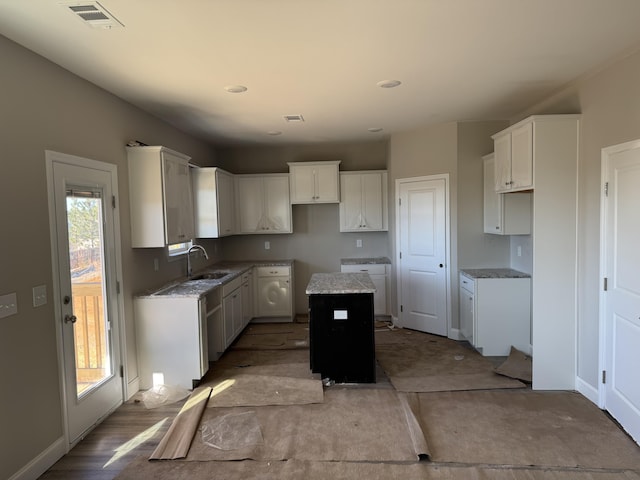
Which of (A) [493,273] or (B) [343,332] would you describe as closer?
(B) [343,332]

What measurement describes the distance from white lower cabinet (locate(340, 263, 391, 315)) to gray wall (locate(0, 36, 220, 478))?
3757mm

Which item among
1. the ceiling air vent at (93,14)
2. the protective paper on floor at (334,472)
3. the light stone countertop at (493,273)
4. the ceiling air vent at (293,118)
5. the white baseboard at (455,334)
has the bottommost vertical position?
the protective paper on floor at (334,472)

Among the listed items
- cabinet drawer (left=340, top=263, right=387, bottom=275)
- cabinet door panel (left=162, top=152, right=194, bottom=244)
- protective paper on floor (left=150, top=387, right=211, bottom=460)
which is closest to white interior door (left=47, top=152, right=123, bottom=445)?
cabinet door panel (left=162, top=152, right=194, bottom=244)

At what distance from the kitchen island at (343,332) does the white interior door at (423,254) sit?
5.63 ft

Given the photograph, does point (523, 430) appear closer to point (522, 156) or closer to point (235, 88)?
point (522, 156)

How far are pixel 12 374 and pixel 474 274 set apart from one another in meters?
4.20

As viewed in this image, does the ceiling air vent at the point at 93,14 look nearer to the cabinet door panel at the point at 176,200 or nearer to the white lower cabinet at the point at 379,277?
the cabinet door panel at the point at 176,200

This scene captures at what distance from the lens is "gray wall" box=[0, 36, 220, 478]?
7.33 ft

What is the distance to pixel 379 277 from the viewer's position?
18.7ft

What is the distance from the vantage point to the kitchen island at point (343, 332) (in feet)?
11.8

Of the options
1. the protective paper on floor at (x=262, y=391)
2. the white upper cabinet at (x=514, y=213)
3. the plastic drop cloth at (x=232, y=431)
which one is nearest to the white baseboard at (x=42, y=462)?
the plastic drop cloth at (x=232, y=431)

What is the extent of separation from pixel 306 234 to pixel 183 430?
3.81 m

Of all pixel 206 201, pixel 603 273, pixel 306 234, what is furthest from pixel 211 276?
pixel 603 273

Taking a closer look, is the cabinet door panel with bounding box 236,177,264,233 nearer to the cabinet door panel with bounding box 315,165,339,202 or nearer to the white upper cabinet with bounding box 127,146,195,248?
the cabinet door panel with bounding box 315,165,339,202
